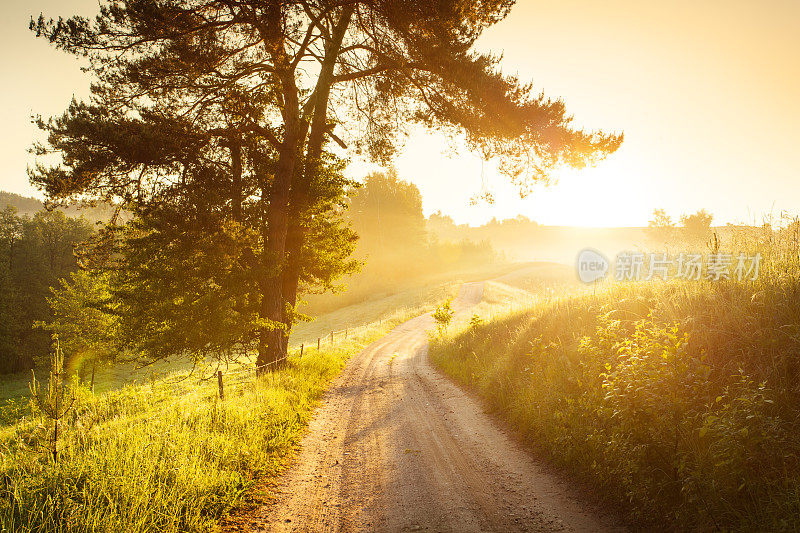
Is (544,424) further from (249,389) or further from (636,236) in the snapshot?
(636,236)

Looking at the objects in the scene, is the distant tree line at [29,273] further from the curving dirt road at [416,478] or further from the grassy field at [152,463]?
the curving dirt road at [416,478]

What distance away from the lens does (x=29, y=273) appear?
37.8 meters

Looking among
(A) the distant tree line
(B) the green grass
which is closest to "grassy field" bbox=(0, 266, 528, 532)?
(B) the green grass

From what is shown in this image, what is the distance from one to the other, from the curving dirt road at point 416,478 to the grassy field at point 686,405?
27.7 inches

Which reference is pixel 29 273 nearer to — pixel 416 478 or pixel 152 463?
pixel 152 463

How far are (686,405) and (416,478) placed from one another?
4.09 meters

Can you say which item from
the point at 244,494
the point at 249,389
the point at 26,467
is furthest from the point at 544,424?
the point at 26,467

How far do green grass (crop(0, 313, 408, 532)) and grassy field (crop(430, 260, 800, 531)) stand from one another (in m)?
5.15

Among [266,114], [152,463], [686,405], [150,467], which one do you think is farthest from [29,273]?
[686,405]

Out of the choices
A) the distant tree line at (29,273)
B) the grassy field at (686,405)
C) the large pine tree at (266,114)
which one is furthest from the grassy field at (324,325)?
the grassy field at (686,405)

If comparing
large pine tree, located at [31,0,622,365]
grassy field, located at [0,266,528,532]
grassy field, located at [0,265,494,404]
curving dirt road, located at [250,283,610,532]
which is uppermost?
large pine tree, located at [31,0,622,365]

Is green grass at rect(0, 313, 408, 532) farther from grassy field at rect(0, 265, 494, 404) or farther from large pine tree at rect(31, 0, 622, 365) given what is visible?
grassy field at rect(0, 265, 494, 404)

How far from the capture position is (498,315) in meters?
14.7

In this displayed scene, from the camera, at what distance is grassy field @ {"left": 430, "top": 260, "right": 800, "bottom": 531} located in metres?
3.83
